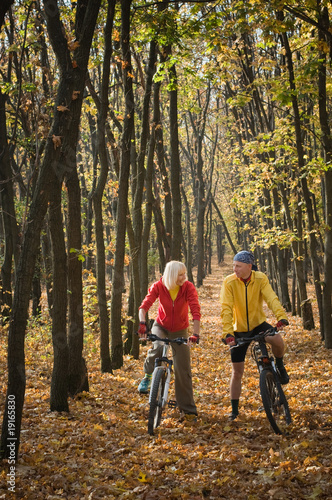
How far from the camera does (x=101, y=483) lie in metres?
4.31

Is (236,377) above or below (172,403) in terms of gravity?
above

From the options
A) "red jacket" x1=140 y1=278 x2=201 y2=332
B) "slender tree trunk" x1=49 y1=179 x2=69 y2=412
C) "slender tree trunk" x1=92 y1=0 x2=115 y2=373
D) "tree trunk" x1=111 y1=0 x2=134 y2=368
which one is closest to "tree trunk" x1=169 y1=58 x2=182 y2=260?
"tree trunk" x1=111 y1=0 x2=134 y2=368

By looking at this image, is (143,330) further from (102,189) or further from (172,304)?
(102,189)

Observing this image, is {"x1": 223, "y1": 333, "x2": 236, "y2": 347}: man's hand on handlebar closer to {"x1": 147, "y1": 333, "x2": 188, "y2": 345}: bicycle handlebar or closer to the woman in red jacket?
{"x1": 147, "y1": 333, "x2": 188, "y2": 345}: bicycle handlebar

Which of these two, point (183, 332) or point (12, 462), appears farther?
point (183, 332)

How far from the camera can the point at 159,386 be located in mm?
6027

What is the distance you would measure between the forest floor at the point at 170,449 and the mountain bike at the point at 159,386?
201mm

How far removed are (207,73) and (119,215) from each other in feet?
14.8

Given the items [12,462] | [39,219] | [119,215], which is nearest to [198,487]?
[12,462]

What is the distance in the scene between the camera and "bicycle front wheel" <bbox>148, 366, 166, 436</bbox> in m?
5.86

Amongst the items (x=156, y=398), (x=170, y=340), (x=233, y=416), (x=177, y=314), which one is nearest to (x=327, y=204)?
(x=177, y=314)

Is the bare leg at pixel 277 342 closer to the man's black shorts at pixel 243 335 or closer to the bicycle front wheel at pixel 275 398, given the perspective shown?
the man's black shorts at pixel 243 335

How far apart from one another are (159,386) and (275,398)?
1446 mm

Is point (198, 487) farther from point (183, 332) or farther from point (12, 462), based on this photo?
point (183, 332)
